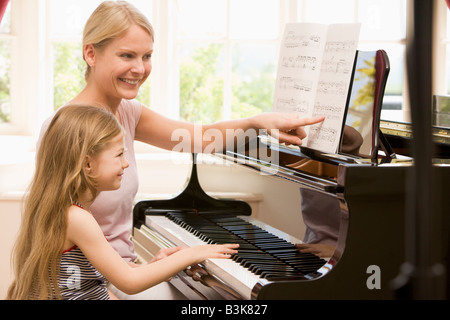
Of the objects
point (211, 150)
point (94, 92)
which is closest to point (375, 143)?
point (211, 150)

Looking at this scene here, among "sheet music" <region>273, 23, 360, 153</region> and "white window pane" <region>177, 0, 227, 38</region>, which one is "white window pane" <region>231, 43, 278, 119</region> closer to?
"white window pane" <region>177, 0, 227, 38</region>

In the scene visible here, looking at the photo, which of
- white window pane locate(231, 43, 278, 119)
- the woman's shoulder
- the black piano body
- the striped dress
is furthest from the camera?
white window pane locate(231, 43, 278, 119)

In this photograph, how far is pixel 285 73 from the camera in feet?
6.24

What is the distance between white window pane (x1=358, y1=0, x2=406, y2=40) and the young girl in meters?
2.37

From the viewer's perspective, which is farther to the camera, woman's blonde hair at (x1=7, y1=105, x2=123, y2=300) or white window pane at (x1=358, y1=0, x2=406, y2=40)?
white window pane at (x1=358, y1=0, x2=406, y2=40)

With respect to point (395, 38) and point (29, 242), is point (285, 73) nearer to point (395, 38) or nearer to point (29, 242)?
point (29, 242)

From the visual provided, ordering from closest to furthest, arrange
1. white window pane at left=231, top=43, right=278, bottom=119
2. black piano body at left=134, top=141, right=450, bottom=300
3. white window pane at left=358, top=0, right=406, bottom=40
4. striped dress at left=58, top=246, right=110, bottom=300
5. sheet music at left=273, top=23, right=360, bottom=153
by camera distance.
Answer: black piano body at left=134, top=141, right=450, bottom=300 < striped dress at left=58, top=246, right=110, bottom=300 < sheet music at left=273, top=23, right=360, bottom=153 < white window pane at left=358, top=0, right=406, bottom=40 < white window pane at left=231, top=43, right=278, bottom=119

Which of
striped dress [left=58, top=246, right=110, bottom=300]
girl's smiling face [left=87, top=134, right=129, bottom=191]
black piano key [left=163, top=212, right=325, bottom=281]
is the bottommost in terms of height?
striped dress [left=58, top=246, right=110, bottom=300]

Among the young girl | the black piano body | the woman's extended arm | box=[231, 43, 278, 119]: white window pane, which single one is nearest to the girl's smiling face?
the young girl

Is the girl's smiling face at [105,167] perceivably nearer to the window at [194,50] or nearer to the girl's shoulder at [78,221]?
the girl's shoulder at [78,221]

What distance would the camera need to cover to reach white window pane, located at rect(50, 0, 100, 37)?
3684 millimetres

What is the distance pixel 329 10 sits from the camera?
3.62m

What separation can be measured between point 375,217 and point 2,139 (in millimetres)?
2734
